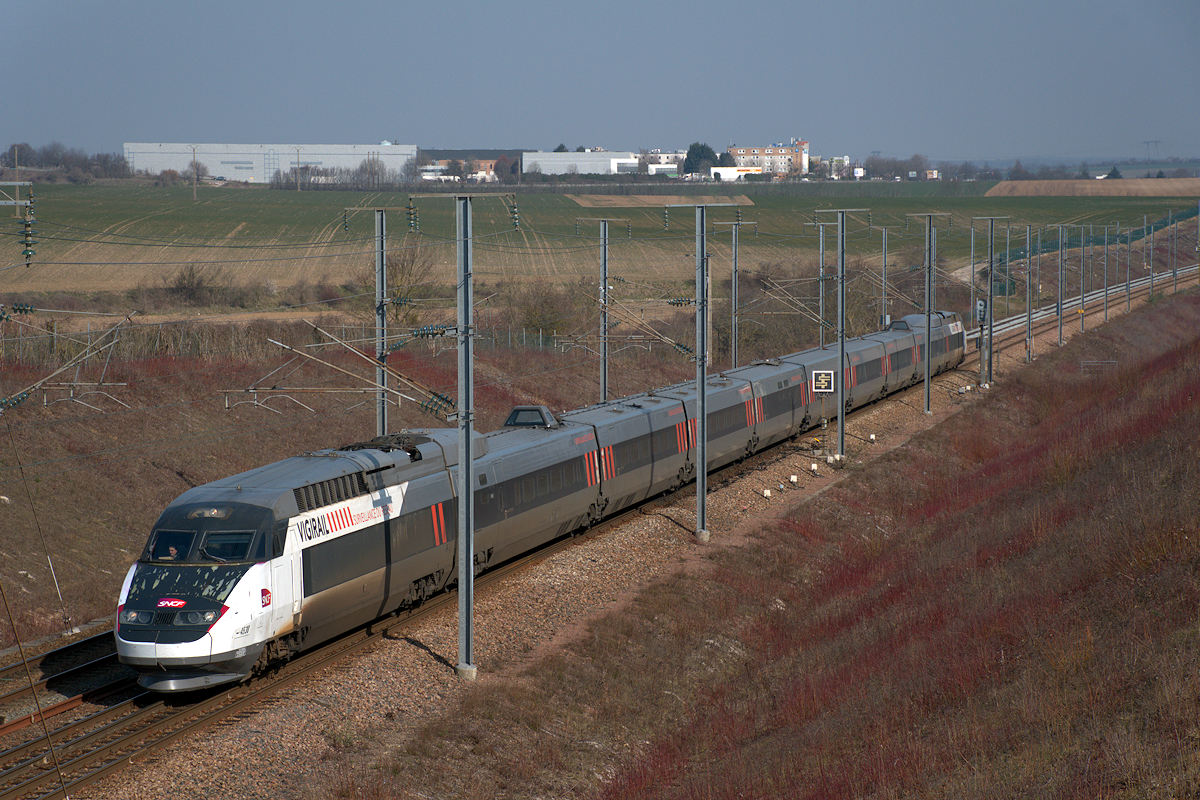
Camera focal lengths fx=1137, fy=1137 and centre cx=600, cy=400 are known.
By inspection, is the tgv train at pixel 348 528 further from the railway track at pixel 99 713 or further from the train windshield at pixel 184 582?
the railway track at pixel 99 713

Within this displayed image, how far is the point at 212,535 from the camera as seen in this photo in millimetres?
18250

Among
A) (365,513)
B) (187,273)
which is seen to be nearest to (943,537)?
(365,513)

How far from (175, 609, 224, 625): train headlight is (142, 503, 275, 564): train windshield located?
35.7 inches

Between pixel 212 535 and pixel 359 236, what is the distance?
84.9 m

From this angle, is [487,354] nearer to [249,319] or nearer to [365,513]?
[249,319]

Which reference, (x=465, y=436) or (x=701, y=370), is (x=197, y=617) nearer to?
(x=465, y=436)

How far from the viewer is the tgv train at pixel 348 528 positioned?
690 inches

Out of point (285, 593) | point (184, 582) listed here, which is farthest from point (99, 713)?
point (285, 593)

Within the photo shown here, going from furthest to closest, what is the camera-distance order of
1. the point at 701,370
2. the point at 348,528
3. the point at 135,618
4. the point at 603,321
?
the point at 603,321 → the point at 701,370 → the point at 348,528 → the point at 135,618

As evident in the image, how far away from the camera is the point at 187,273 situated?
69.0m

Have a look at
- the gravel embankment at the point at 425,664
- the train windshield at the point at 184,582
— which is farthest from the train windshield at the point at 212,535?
the gravel embankment at the point at 425,664

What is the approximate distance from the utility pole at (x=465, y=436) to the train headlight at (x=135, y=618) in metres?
5.29

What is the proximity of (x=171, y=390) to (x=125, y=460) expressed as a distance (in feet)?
22.6

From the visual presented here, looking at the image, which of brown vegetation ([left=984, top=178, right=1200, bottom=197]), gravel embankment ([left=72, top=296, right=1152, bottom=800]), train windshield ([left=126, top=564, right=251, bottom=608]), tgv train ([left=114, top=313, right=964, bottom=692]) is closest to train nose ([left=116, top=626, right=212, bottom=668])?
tgv train ([left=114, top=313, right=964, bottom=692])
